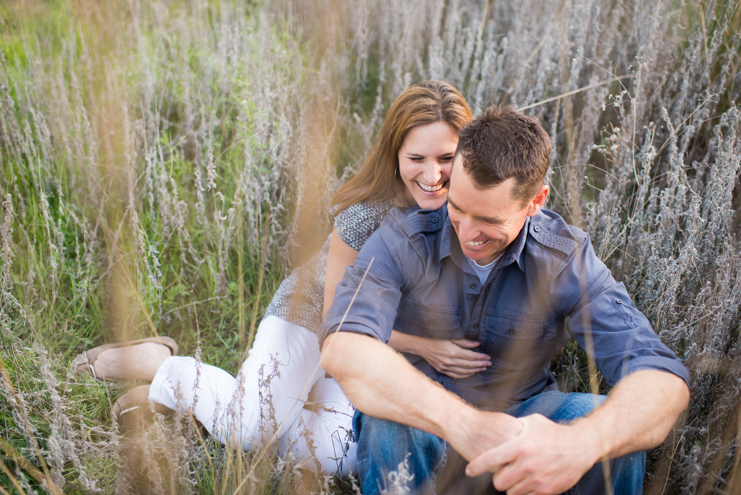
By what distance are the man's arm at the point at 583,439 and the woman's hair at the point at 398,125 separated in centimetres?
127

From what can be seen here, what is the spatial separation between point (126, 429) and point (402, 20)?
3.64 metres

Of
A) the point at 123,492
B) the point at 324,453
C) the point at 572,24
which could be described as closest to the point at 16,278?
the point at 123,492

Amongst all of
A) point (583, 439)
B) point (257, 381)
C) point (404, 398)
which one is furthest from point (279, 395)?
point (583, 439)

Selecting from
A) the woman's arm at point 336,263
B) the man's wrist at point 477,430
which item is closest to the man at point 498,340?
the man's wrist at point 477,430

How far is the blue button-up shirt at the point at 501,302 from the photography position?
1.70 meters

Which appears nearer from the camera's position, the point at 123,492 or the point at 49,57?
the point at 123,492

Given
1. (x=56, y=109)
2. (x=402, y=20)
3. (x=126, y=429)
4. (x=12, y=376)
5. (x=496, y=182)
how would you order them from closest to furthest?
(x=496, y=182), (x=12, y=376), (x=126, y=429), (x=56, y=109), (x=402, y=20)

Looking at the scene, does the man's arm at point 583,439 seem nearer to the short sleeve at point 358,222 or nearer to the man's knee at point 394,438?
the man's knee at point 394,438

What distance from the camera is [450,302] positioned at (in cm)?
195

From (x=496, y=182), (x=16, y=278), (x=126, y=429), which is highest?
(x=496, y=182)

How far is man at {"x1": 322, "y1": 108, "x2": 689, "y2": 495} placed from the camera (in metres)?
1.44

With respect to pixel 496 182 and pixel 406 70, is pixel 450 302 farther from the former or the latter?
pixel 406 70

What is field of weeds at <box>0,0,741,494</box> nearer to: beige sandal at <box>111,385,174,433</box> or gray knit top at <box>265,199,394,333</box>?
beige sandal at <box>111,385,174,433</box>

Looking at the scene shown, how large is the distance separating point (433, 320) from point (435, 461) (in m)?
0.54
